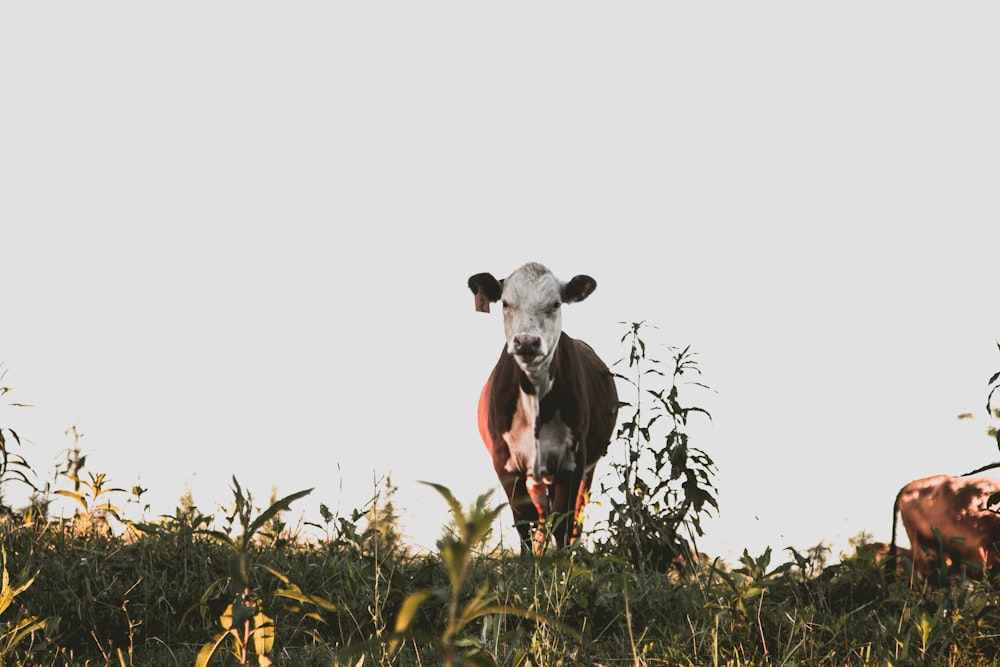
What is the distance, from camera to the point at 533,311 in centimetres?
716

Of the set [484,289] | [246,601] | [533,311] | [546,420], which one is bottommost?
[246,601]

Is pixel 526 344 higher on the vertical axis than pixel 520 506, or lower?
higher

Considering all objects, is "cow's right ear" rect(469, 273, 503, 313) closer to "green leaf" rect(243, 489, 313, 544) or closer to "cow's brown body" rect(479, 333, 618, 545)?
"cow's brown body" rect(479, 333, 618, 545)

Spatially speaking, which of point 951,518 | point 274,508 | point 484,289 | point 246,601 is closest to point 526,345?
point 484,289

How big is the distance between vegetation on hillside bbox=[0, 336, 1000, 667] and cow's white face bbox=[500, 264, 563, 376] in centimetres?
171

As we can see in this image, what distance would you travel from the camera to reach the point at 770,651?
3.44 m

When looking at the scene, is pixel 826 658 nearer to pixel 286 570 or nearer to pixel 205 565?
pixel 286 570

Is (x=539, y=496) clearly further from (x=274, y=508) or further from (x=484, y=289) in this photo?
(x=274, y=508)

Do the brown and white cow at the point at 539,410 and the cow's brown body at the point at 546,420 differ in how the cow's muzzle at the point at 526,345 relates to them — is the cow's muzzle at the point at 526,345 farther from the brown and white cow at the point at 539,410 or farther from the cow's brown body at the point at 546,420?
the cow's brown body at the point at 546,420

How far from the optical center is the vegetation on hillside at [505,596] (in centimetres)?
333

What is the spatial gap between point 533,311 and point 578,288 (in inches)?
24.4

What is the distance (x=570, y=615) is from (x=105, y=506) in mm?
2456

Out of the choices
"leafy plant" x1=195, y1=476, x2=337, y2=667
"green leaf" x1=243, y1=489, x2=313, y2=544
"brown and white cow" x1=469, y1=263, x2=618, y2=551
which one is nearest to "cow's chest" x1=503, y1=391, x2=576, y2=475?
"brown and white cow" x1=469, y1=263, x2=618, y2=551

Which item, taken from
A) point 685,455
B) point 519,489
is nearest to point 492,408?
point 519,489
